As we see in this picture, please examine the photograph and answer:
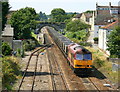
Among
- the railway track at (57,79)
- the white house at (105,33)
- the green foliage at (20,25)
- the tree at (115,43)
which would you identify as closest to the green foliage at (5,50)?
the railway track at (57,79)

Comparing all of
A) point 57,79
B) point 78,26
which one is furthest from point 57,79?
point 78,26

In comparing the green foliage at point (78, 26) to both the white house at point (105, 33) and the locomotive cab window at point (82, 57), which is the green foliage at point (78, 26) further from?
the locomotive cab window at point (82, 57)

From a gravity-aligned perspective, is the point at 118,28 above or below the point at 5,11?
below

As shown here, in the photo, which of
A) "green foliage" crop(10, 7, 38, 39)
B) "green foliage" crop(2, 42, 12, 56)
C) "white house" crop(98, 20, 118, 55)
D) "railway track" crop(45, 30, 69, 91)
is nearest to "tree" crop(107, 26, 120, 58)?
"railway track" crop(45, 30, 69, 91)

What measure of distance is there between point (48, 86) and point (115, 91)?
5.57 m

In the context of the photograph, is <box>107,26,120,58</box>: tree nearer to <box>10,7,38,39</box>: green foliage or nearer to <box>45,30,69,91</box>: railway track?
<box>45,30,69,91</box>: railway track

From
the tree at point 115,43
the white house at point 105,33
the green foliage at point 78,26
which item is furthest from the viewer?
the green foliage at point 78,26

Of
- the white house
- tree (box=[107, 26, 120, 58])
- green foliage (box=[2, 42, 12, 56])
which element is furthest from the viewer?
the white house

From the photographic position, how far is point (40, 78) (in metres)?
23.2

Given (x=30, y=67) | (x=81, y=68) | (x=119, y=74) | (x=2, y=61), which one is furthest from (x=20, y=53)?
(x=119, y=74)

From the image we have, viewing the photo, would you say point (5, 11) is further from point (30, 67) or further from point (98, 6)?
point (98, 6)

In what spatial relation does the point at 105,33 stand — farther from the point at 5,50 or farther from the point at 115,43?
the point at 5,50

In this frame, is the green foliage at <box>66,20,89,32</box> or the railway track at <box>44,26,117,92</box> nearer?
the railway track at <box>44,26,117,92</box>

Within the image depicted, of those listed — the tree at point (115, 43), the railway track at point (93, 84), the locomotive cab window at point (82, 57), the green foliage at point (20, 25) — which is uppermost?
the green foliage at point (20, 25)
